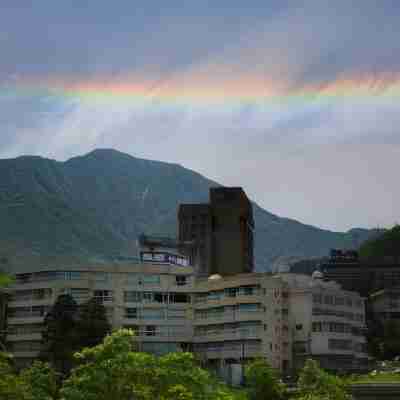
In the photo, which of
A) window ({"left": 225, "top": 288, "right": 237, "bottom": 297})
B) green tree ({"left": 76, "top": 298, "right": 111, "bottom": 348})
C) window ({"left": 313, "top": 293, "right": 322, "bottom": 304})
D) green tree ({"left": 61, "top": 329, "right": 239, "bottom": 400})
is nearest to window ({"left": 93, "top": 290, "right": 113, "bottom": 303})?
green tree ({"left": 76, "top": 298, "right": 111, "bottom": 348})

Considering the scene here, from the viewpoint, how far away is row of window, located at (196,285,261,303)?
481 feet

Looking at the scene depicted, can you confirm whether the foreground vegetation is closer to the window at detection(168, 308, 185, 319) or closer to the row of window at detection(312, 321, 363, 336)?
the row of window at detection(312, 321, 363, 336)

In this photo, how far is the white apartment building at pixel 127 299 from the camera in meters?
154

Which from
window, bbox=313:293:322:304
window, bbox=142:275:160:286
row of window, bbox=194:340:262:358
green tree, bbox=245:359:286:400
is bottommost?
green tree, bbox=245:359:286:400

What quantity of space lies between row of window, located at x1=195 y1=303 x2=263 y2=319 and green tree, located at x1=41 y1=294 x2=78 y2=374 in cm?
2164

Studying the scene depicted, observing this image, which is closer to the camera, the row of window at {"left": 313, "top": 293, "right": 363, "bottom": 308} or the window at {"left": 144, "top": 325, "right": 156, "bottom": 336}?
the row of window at {"left": 313, "top": 293, "right": 363, "bottom": 308}

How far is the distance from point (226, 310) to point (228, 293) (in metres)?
2.68

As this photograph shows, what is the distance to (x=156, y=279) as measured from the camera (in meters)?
156

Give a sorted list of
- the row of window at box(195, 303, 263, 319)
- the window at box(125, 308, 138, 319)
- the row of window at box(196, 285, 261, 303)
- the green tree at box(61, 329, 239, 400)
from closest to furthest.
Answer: the green tree at box(61, 329, 239, 400) → the row of window at box(195, 303, 263, 319) → the row of window at box(196, 285, 261, 303) → the window at box(125, 308, 138, 319)

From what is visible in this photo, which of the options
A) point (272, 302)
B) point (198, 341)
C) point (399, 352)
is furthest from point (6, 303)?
point (399, 352)

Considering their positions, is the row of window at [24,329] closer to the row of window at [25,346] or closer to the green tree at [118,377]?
the row of window at [25,346]

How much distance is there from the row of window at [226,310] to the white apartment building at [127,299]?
2.62 m

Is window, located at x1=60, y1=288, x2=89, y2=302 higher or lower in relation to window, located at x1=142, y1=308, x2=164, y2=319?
higher

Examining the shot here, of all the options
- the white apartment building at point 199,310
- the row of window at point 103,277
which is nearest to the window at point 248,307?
the white apartment building at point 199,310
